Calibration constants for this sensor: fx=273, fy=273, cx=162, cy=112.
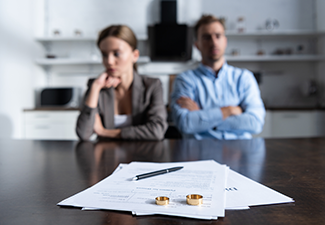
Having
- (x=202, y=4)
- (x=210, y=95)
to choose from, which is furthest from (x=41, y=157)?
(x=202, y=4)

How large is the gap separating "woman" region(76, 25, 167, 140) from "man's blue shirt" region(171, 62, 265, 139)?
0.14 meters

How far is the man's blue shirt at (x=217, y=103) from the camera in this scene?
1391 millimetres

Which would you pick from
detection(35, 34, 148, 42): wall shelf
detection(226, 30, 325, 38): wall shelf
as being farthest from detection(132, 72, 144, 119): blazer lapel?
detection(226, 30, 325, 38): wall shelf

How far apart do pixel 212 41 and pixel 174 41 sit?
2078 millimetres

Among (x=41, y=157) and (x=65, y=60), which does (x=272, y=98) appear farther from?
(x=41, y=157)

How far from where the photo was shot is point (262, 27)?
381 centimetres

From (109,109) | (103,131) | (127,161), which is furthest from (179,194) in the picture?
(109,109)

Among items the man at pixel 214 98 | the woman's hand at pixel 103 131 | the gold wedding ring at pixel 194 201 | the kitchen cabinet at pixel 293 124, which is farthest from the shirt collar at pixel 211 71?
the kitchen cabinet at pixel 293 124

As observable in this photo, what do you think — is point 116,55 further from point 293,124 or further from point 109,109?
point 293,124

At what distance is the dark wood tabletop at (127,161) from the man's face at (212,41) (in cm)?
77

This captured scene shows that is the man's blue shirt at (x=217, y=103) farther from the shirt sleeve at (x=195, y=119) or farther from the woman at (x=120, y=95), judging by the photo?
the woman at (x=120, y=95)

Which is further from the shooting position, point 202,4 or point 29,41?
point 202,4

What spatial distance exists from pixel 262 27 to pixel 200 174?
149 inches

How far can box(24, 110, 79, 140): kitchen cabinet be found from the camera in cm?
320
